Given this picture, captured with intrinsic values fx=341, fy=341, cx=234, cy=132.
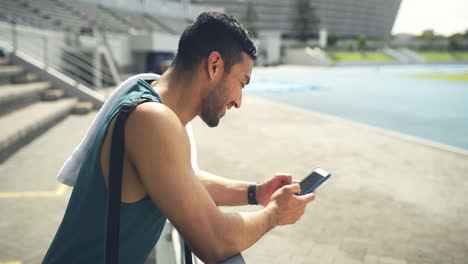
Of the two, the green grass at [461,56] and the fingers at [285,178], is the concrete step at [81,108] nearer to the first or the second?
the fingers at [285,178]

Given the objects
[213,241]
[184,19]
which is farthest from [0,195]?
[184,19]

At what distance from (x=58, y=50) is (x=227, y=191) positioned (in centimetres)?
1341

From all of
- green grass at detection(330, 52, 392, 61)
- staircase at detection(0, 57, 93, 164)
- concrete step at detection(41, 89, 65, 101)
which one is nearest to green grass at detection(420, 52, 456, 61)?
green grass at detection(330, 52, 392, 61)

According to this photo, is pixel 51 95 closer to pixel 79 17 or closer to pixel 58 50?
pixel 58 50

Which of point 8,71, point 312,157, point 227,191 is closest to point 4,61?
point 8,71

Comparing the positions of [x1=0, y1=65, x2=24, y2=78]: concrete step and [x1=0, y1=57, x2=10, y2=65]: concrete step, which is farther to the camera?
[x1=0, y1=57, x2=10, y2=65]: concrete step

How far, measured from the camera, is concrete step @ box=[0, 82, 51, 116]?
6642 millimetres

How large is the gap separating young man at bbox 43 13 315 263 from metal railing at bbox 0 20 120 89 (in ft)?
34.3

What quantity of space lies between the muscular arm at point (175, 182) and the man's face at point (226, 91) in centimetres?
37

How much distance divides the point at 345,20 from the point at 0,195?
109461 millimetres

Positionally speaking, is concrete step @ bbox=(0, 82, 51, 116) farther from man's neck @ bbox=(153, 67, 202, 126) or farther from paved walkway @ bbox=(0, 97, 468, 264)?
man's neck @ bbox=(153, 67, 202, 126)

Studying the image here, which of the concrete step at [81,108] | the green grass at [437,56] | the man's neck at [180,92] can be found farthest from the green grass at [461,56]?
the man's neck at [180,92]

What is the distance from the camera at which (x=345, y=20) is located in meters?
102

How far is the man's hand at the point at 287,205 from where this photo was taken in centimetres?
146
